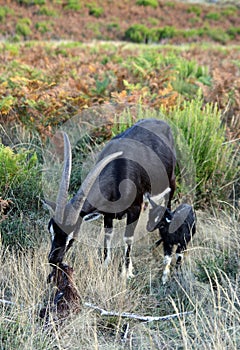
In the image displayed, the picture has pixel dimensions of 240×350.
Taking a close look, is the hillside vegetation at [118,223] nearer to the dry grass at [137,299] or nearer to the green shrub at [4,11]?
the dry grass at [137,299]

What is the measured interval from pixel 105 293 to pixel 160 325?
533mm

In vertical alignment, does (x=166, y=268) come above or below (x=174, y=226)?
below

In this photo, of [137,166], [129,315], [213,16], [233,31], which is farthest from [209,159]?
[213,16]

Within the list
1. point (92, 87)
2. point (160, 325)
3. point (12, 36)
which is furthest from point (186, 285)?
point (12, 36)

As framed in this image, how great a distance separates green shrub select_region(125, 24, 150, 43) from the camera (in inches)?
1017

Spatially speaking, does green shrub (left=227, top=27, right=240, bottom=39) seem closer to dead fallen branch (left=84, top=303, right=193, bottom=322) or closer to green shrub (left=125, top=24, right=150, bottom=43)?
green shrub (left=125, top=24, right=150, bottom=43)

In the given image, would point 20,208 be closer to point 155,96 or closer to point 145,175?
point 145,175

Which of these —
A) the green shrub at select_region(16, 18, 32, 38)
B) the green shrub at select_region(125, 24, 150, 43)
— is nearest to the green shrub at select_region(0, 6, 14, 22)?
the green shrub at select_region(16, 18, 32, 38)

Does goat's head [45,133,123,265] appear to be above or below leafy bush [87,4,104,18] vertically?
above

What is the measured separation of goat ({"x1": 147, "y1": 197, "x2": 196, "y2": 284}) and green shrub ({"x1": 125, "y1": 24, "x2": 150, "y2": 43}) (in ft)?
69.4

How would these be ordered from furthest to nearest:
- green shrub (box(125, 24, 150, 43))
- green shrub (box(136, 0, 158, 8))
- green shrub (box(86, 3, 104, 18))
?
1. green shrub (box(136, 0, 158, 8))
2. green shrub (box(86, 3, 104, 18))
3. green shrub (box(125, 24, 150, 43))

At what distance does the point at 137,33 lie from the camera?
2598cm

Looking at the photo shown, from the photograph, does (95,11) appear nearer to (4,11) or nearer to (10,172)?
(4,11)

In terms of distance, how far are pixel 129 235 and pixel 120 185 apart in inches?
23.2
